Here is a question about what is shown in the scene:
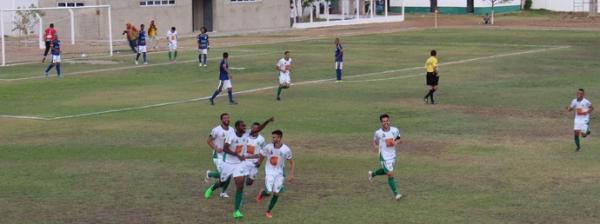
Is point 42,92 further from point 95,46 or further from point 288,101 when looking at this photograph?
point 95,46

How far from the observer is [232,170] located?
763 inches

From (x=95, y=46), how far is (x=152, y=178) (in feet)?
144

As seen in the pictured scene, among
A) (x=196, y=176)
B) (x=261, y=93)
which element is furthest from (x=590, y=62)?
(x=196, y=176)

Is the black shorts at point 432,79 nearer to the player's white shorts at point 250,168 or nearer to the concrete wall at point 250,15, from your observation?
the player's white shorts at point 250,168

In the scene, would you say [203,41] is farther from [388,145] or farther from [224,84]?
[388,145]

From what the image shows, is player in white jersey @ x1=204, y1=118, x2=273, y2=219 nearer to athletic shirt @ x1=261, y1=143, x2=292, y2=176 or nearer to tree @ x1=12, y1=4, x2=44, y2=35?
athletic shirt @ x1=261, y1=143, x2=292, y2=176

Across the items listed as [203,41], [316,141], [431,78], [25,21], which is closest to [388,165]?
[316,141]

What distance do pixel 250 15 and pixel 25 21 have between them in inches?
774

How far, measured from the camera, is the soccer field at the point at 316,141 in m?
19.8

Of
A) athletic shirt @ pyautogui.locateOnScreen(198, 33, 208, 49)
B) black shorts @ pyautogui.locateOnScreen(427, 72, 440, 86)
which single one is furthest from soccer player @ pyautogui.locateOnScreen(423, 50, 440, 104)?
athletic shirt @ pyautogui.locateOnScreen(198, 33, 208, 49)

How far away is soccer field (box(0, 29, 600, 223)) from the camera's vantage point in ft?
65.1

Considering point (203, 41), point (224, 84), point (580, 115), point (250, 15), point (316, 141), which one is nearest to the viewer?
point (580, 115)

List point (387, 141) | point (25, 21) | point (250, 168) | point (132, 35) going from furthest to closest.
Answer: point (25, 21) → point (132, 35) → point (387, 141) → point (250, 168)

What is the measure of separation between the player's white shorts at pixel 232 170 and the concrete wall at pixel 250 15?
6043 centimetres
